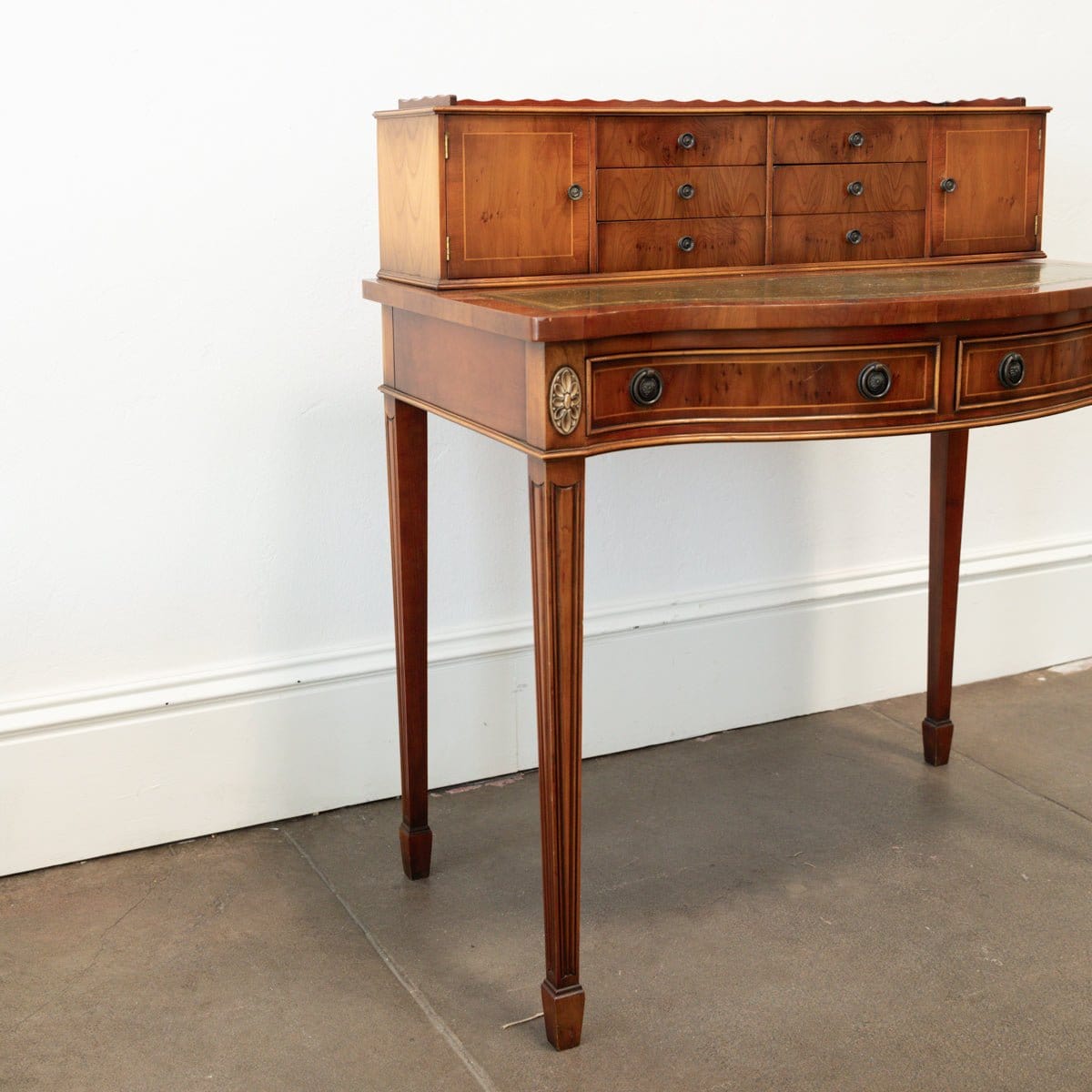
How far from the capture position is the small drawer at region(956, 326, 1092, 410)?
6.12 feet

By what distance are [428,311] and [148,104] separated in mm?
704

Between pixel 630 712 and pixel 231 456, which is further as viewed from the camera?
pixel 630 712

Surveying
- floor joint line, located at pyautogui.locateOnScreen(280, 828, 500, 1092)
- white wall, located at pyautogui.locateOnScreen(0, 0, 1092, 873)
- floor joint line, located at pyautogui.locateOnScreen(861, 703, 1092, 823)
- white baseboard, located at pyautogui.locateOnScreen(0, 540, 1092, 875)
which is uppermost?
white wall, located at pyautogui.locateOnScreen(0, 0, 1092, 873)

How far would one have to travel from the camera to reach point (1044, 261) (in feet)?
7.70

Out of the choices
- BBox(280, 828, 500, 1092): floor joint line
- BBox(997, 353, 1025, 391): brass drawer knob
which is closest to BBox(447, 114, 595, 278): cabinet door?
BBox(997, 353, 1025, 391): brass drawer knob

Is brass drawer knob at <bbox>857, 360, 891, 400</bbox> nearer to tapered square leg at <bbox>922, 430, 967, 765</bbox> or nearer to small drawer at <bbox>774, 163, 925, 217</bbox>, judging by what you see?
small drawer at <bbox>774, 163, 925, 217</bbox>

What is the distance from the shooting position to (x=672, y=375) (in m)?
1.76

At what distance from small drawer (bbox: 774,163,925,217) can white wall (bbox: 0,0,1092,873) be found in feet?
1.97

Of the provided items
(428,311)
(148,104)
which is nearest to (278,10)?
(148,104)

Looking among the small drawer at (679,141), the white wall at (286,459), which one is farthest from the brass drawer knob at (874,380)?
the white wall at (286,459)

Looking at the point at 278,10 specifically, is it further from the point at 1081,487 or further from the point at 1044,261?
the point at 1081,487

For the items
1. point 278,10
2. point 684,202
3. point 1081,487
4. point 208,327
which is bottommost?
point 1081,487

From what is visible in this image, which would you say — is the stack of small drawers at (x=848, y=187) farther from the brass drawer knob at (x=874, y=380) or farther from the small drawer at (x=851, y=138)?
the brass drawer knob at (x=874, y=380)

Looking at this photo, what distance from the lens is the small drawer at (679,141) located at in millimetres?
2045
